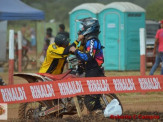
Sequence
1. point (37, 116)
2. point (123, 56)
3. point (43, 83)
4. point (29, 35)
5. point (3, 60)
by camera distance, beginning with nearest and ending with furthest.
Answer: point (43, 83) < point (37, 116) < point (123, 56) < point (3, 60) < point (29, 35)

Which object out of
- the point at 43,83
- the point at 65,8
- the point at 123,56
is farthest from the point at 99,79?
the point at 65,8

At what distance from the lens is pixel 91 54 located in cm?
862

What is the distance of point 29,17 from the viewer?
2180 cm

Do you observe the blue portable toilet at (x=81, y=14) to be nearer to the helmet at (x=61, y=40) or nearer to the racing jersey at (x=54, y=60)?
the racing jersey at (x=54, y=60)

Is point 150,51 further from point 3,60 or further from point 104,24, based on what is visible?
point 3,60

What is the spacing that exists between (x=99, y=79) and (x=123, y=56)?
38.4 ft

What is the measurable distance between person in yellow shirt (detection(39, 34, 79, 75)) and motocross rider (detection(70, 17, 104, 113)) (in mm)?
232

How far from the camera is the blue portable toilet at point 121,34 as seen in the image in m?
19.9

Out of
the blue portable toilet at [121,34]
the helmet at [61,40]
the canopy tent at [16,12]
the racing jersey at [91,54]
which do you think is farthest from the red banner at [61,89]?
the canopy tent at [16,12]

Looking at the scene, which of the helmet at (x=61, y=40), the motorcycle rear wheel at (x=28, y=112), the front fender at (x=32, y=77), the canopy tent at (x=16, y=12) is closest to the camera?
the front fender at (x=32, y=77)

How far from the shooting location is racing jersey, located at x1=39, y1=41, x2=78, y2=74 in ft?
29.4

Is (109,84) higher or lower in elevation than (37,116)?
higher

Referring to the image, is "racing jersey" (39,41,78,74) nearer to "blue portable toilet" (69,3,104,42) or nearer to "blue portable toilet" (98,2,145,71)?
"blue portable toilet" (98,2,145,71)

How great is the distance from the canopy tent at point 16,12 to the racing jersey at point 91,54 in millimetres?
12557
